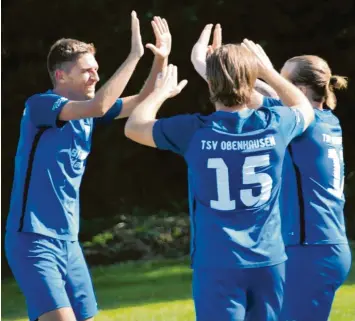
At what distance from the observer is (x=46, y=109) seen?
5.98m

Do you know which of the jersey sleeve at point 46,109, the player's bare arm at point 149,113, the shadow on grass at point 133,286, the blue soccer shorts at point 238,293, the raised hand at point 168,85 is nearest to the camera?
the blue soccer shorts at point 238,293

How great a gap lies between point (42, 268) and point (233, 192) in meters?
1.63

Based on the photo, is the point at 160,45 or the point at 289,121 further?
the point at 160,45

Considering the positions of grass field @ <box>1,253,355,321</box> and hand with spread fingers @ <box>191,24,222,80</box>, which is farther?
grass field @ <box>1,253,355,321</box>

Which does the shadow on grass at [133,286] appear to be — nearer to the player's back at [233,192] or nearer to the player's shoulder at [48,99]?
the player's shoulder at [48,99]

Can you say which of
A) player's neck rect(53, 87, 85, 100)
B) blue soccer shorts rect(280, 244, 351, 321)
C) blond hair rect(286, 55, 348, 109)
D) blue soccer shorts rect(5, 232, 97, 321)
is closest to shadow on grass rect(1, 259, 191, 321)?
blue soccer shorts rect(5, 232, 97, 321)

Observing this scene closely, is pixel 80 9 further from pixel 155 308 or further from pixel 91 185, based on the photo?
pixel 155 308

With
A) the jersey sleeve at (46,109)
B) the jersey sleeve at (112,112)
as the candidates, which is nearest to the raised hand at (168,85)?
the jersey sleeve at (46,109)

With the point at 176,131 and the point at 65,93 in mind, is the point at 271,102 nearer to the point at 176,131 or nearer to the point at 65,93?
the point at 176,131

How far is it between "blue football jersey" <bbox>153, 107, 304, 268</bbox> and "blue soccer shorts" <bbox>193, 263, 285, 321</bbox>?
44mm

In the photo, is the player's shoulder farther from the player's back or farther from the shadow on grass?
the shadow on grass

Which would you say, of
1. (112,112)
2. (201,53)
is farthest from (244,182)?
(112,112)

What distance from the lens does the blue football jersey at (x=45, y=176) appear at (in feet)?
19.8

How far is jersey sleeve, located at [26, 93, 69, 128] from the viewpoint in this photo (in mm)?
5953
